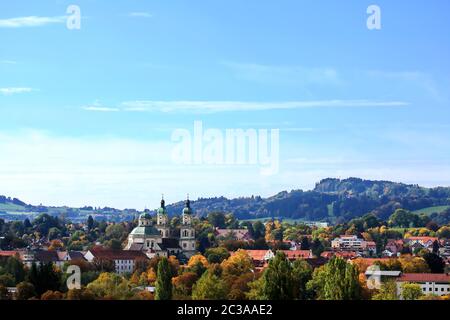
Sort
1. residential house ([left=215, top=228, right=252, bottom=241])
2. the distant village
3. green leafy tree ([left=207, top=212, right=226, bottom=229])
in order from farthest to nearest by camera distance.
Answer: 1. green leafy tree ([left=207, top=212, right=226, bottom=229])
2. residential house ([left=215, top=228, right=252, bottom=241])
3. the distant village

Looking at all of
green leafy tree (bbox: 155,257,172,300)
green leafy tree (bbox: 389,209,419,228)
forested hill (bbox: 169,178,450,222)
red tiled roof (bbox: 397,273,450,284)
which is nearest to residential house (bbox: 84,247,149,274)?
red tiled roof (bbox: 397,273,450,284)

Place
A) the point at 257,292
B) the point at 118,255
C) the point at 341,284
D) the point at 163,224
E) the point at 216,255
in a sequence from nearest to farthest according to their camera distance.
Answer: the point at 341,284
the point at 257,292
the point at 216,255
the point at 118,255
the point at 163,224

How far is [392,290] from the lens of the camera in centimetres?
3506

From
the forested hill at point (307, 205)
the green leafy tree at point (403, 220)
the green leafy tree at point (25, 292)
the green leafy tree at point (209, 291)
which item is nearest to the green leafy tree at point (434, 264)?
the green leafy tree at point (209, 291)

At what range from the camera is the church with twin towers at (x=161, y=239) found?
67.9 metres

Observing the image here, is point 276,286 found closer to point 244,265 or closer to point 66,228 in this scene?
point 244,265

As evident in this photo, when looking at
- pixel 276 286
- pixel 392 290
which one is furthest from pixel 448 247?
pixel 276 286

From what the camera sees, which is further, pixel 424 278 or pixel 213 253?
pixel 213 253

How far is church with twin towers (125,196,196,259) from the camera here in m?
67.9

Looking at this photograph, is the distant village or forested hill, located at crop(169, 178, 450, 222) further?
forested hill, located at crop(169, 178, 450, 222)

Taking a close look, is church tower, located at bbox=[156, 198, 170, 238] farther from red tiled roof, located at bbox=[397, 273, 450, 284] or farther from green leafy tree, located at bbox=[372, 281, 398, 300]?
green leafy tree, located at bbox=[372, 281, 398, 300]

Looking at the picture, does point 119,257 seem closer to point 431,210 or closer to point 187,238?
point 187,238

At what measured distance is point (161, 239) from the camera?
226 ft

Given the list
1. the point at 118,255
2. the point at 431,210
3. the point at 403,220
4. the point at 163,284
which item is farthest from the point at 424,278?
the point at 431,210
